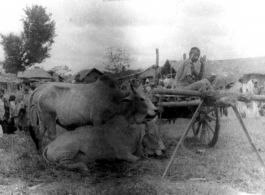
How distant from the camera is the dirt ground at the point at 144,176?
4457 mm

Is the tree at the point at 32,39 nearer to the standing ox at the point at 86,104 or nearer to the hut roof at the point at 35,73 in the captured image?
the standing ox at the point at 86,104

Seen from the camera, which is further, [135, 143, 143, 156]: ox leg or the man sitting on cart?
the man sitting on cart

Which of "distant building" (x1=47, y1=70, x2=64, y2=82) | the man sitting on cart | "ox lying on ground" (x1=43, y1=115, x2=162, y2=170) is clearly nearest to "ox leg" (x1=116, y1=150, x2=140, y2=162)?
"ox lying on ground" (x1=43, y1=115, x2=162, y2=170)

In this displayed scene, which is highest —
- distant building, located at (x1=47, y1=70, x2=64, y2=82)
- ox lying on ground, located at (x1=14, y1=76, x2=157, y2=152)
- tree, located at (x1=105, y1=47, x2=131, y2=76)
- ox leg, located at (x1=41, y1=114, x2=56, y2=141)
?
tree, located at (x1=105, y1=47, x2=131, y2=76)

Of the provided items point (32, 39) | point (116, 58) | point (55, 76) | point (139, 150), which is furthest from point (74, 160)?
point (55, 76)

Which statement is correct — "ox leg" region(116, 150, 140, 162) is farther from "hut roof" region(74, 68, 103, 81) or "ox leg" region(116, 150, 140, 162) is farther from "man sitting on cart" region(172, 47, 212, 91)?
"man sitting on cart" region(172, 47, 212, 91)

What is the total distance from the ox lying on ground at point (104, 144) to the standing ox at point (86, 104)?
228 millimetres

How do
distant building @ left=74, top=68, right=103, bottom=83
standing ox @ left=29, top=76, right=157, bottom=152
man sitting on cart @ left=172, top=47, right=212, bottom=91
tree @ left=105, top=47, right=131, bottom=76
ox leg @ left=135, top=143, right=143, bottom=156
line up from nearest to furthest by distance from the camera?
tree @ left=105, top=47, right=131, bottom=76 → ox leg @ left=135, top=143, right=143, bottom=156 → standing ox @ left=29, top=76, right=157, bottom=152 → distant building @ left=74, top=68, right=103, bottom=83 → man sitting on cart @ left=172, top=47, right=212, bottom=91

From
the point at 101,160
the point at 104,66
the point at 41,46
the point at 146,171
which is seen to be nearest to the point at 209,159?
the point at 146,171

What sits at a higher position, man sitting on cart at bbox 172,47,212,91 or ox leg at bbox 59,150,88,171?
man sitting on cart at bbox 172,47,212,91

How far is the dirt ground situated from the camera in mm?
4457

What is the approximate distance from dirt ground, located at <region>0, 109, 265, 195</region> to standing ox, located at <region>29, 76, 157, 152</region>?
89 cm

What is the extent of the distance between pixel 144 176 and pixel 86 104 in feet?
6.36

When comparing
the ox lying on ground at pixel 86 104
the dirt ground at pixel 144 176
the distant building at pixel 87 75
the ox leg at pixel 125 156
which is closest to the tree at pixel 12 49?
the ox lying on ground at pixel 86 104
